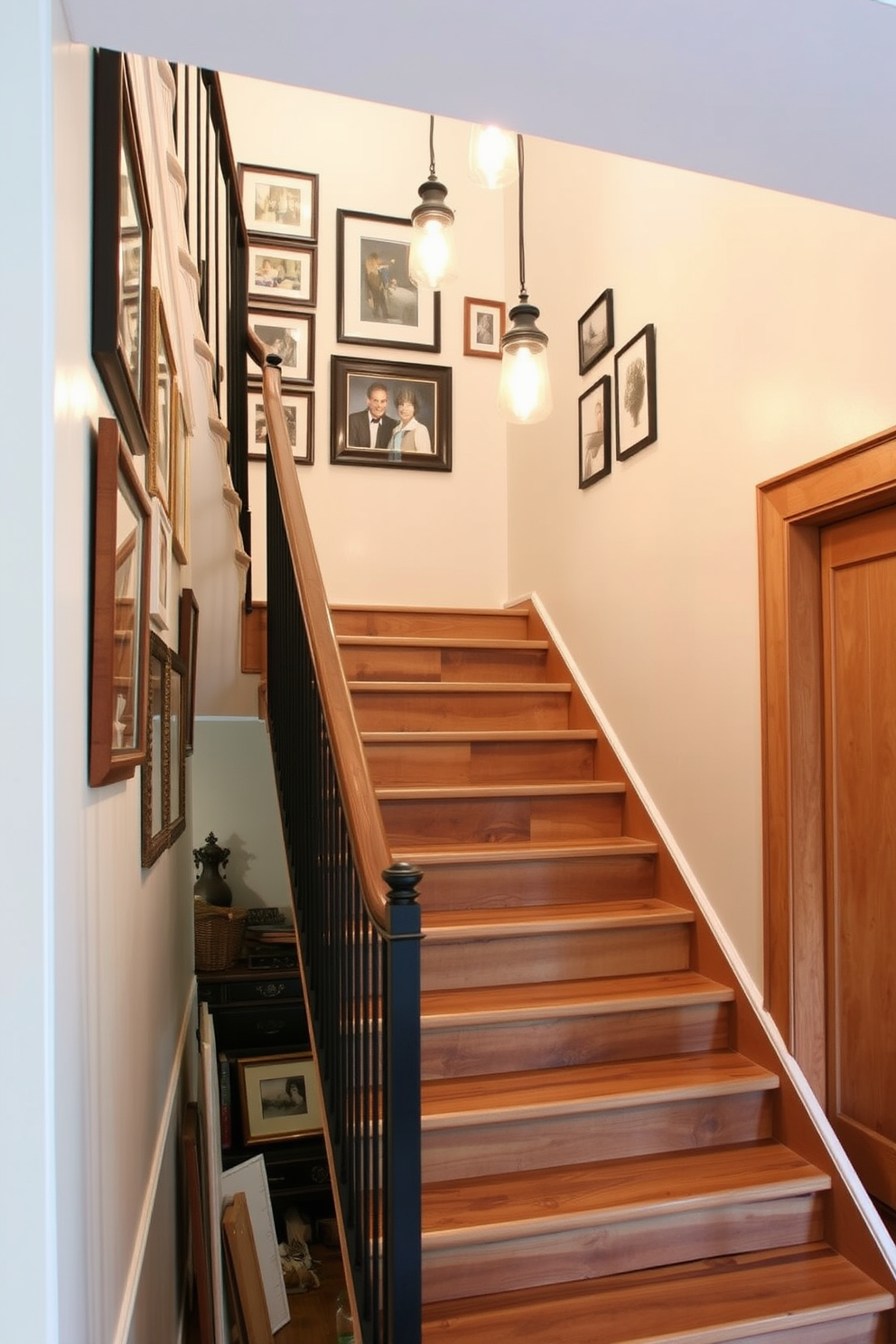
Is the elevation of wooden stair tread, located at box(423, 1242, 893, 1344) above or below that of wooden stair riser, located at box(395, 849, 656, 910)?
below

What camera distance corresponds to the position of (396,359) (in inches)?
196

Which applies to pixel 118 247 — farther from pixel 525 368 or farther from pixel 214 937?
pixel 214 937

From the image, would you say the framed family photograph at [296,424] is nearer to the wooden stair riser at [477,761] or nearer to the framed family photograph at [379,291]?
the framed family photograph at [379,291]

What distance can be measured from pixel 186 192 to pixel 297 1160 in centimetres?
347

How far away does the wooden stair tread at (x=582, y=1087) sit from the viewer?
2266 millimetres

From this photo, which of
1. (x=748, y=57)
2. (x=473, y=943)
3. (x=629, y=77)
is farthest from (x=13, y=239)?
(x=473, y=943)

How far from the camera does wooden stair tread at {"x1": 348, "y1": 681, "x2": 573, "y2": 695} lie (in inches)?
141

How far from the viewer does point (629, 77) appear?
1.28 m

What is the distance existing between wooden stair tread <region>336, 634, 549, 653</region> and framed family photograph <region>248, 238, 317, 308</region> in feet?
6.05

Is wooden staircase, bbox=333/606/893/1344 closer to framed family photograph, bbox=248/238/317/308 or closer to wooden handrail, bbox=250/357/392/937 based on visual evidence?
wooden handrail, bbox=250/357/392/937

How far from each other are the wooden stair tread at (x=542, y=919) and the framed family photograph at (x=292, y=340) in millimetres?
2996

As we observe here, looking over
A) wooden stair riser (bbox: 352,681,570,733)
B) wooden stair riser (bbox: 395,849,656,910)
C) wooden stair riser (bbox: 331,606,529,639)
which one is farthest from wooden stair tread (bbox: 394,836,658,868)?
wooden stair riser (bbox: 331,606,529,639)

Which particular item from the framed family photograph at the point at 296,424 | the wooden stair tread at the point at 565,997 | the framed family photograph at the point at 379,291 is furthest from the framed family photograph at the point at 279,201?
the wooden stair tread at the point at 565,997

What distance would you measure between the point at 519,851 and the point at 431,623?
159 centimetres
